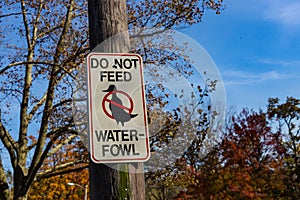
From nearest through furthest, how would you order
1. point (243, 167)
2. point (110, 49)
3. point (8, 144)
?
point (110, 49)
point (8, 144)
point (243, 167)

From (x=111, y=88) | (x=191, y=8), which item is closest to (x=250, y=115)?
(x=191, y=8)

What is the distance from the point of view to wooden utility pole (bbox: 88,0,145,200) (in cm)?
196

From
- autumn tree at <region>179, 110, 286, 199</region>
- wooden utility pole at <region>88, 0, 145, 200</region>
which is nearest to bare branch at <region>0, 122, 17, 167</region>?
autumn tree at <region>179, 110, 286, 199</region>

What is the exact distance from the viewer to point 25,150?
11805 mm

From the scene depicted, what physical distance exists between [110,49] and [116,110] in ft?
1.17

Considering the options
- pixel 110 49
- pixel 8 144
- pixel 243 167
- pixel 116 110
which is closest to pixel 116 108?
pixel 116 110

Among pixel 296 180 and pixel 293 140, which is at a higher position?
pixel 293 140

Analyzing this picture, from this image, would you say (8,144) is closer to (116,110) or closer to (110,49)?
(110,49)

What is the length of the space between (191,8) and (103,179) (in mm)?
9948

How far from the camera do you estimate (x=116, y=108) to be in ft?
6.67

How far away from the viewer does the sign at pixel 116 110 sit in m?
1.99

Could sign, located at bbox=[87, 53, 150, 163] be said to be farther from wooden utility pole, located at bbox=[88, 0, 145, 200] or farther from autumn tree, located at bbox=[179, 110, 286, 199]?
autumn tree, located at bbox=[179, 110, 286, 199]

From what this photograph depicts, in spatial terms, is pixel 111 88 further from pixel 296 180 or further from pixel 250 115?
pixel 296 180

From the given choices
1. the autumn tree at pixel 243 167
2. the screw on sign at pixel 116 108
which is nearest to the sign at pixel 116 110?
the screw on sign at pixel 116 108
